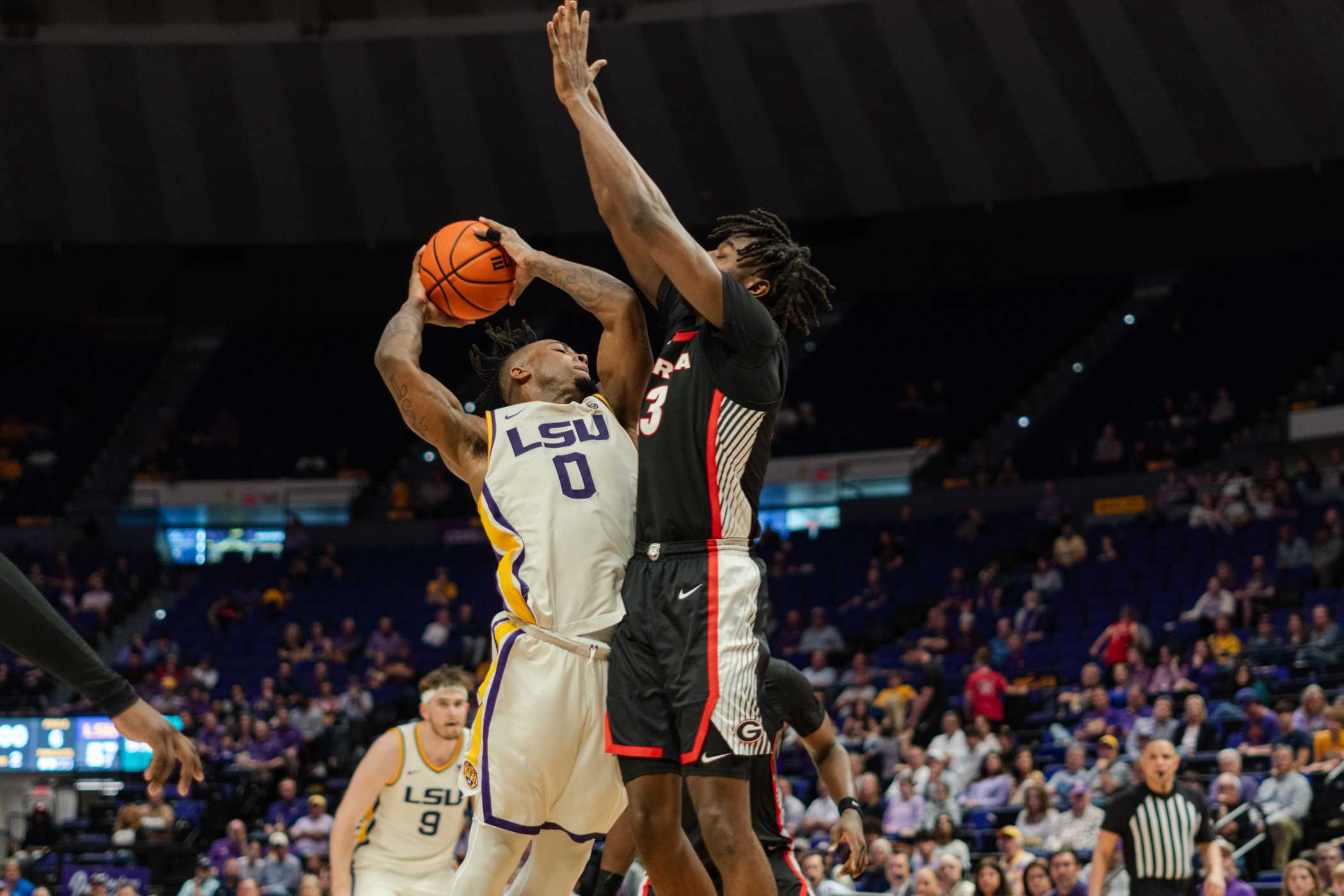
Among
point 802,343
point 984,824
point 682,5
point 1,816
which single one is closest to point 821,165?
point 682,5

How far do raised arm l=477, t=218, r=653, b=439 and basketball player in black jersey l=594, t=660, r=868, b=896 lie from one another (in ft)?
3.60

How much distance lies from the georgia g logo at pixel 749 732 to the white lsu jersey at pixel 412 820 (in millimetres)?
3187

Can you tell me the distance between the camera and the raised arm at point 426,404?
488 centimetres

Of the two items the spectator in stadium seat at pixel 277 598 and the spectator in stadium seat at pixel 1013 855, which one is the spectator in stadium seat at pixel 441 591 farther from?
the spectator in stadium seat at pixel 1013 855

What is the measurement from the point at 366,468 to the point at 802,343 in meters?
7.84

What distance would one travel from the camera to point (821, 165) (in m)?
23.1

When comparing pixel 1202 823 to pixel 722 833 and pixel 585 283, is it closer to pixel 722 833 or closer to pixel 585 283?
pixel 722 833

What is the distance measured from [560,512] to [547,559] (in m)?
0.15

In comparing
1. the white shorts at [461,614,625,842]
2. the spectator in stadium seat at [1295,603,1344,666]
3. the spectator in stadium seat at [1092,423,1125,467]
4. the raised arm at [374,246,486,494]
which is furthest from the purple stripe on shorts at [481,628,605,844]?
the spectator in stadium seat at [1092,423,1125,467]

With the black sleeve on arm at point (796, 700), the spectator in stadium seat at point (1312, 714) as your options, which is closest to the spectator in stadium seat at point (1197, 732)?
the spectator in stadium seat at point (1312, 714)

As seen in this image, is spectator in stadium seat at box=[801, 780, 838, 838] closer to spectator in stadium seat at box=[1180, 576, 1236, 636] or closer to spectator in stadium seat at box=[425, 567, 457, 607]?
spectator in stadium seat at box=[1180, 576, 1236, 636]

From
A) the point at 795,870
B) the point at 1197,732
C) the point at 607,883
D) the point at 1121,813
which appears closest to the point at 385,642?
the point at 1197,732

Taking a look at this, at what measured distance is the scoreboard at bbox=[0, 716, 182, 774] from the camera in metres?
19.1

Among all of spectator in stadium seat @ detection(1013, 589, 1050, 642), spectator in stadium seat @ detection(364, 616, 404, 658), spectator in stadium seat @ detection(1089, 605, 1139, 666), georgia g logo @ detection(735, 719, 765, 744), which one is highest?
spectator in stadium seat @ detection(364, 616, 404, 658)
